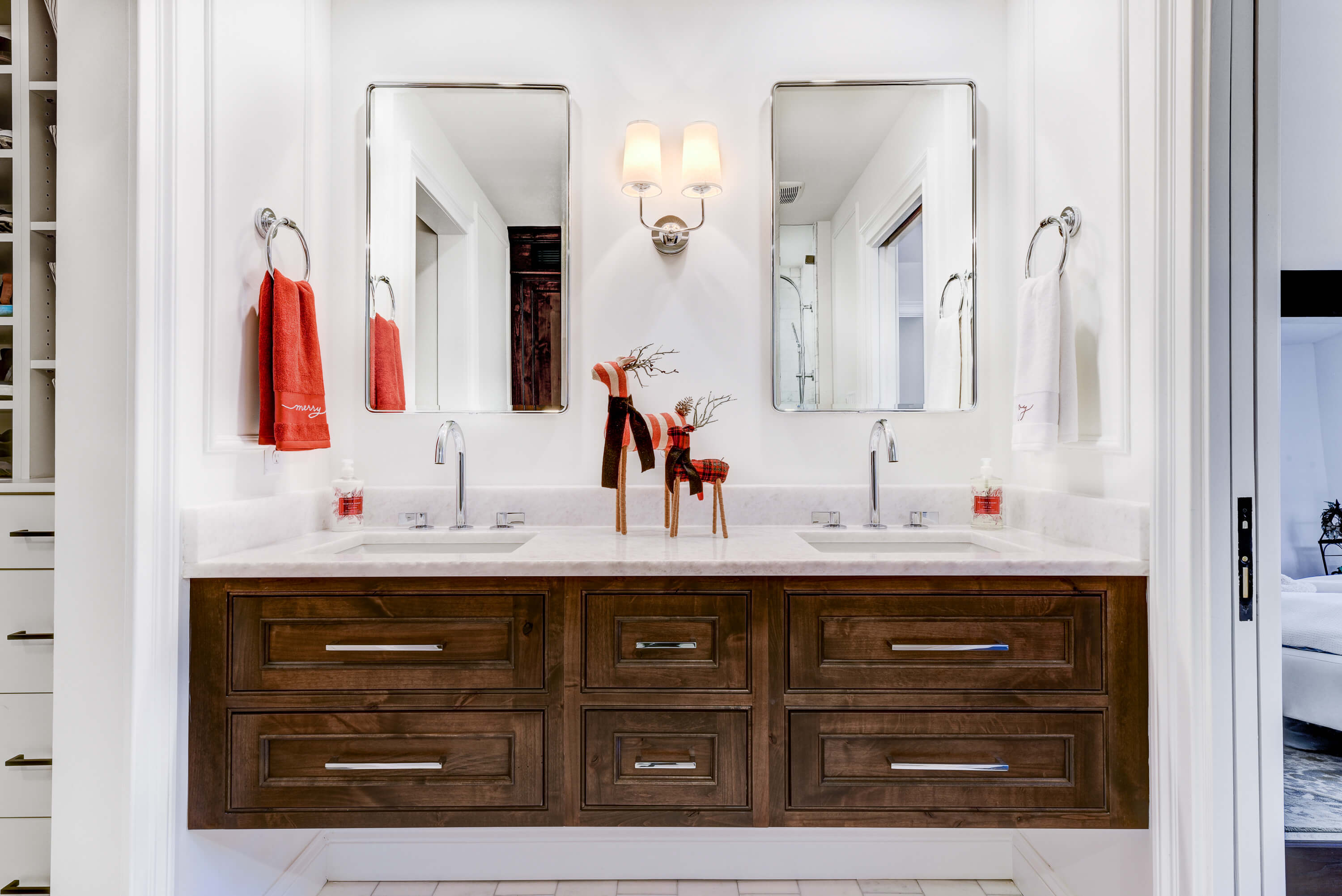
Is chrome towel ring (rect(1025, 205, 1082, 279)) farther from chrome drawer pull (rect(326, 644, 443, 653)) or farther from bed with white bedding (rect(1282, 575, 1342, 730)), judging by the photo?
chrome drawer pull (rect(326, 644, 443, 653))

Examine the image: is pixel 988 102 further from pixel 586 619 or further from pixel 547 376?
pixel 586 619

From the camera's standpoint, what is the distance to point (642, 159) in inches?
73.5

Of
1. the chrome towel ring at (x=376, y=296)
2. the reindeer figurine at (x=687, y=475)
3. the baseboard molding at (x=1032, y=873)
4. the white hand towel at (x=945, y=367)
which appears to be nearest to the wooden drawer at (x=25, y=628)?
the chrome towel ring at (x=376, y=296)

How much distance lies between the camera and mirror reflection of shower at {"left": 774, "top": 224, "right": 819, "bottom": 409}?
75.8 inches

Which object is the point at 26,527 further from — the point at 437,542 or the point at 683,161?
the point at 683,161

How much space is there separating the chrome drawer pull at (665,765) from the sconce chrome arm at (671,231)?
1.26m

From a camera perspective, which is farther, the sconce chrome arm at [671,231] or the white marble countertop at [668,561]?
the sconce chrome arm at [671,231]

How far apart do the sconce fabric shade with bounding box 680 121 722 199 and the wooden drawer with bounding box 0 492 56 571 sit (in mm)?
1560

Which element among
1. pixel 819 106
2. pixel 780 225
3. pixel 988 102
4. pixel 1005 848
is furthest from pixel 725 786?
pixel 988 102

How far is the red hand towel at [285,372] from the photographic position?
155 centimetres

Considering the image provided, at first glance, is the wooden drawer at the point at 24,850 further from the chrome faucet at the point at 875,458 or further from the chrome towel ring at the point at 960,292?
the chrome towel ring at the point at 960,292

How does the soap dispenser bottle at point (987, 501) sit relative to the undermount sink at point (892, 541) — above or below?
above

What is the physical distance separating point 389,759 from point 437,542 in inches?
23.0

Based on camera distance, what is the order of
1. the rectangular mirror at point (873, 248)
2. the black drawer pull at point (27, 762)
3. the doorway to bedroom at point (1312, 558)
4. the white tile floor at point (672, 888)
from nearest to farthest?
the doorway to bedroom at point (1312, 558) → the black drawer pull at point (27, 762) → the white tile floor at point (672, 888) → the rectangular mirror at point (873, 248)
